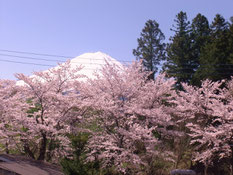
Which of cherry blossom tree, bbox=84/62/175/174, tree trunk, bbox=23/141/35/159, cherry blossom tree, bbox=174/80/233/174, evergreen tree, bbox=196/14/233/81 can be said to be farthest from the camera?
evergreen tree, bbox=196/14/233/81

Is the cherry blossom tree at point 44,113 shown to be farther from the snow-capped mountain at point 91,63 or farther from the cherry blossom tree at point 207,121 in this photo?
the cherry blossom tree at point 207,121

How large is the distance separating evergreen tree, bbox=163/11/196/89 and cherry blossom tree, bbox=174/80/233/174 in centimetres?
1467

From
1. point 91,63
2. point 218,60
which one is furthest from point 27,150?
point 218,60

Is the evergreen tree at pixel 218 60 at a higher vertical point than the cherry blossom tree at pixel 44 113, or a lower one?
higher

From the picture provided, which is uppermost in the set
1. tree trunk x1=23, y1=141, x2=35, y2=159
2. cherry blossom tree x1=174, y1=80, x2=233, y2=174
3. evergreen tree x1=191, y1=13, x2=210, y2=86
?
evergreen tree x1=191, y1=13, x2=210, y2=86

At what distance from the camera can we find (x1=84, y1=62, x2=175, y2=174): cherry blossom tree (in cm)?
1049

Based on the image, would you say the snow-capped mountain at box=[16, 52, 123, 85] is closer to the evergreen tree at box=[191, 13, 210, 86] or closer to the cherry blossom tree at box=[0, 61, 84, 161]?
the cherry blossom tree at box=[0, 61, 84, 161]

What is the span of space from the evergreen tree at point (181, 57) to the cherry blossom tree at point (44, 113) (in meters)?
18.7

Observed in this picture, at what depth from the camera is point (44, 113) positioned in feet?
39.6

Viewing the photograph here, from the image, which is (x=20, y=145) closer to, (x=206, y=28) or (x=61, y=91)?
(x=61, y=91)

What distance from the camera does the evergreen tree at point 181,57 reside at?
A: 29141 mm

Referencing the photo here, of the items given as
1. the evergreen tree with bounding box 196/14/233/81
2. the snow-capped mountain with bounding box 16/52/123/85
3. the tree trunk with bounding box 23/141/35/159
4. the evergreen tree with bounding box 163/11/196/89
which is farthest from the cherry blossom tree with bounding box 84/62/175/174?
the evergreen tree with bounding box 163/11/196/89

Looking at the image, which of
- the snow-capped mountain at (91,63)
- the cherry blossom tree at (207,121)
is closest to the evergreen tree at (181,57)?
the snow-capped mountain at (91,63)

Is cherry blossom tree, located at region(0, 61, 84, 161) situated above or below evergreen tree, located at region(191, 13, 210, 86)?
below
